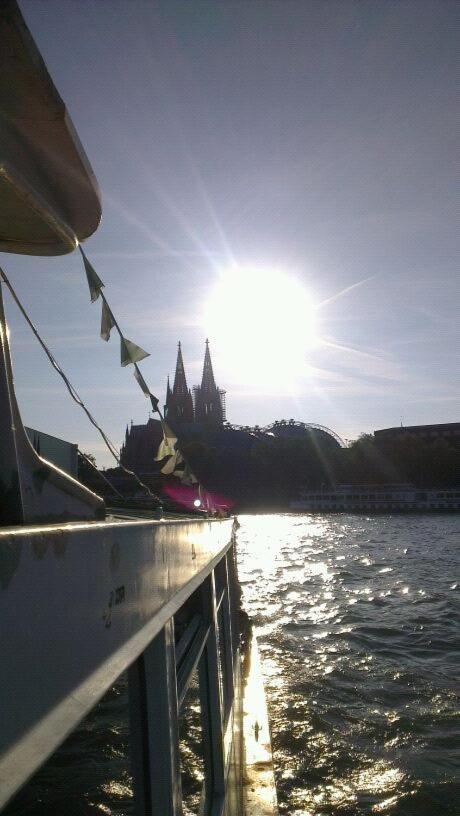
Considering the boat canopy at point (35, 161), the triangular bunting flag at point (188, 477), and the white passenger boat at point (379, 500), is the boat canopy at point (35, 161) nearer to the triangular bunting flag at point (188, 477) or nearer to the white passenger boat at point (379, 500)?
the triangular bunting flag at point (188, 477)

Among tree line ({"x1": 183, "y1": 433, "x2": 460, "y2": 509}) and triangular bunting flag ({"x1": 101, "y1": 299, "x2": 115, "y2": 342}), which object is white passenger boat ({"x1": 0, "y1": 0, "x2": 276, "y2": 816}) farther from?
tree line ({"x1": 183, "y1": 433, "x2": 460, "y2": 509})

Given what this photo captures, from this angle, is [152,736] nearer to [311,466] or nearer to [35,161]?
[35,161]

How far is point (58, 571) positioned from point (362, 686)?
11518 mm

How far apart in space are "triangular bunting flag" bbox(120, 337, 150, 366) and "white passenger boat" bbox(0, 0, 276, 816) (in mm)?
2185

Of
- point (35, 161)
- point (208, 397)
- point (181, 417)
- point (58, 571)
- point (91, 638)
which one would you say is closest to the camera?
point (58, 571)

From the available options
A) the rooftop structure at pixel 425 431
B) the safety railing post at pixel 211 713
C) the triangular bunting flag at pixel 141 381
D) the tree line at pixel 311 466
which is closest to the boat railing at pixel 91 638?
the safety railing post at pixel 211 713

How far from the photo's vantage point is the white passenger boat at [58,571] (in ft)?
2.69

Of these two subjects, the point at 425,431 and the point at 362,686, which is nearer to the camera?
the point at 362,686

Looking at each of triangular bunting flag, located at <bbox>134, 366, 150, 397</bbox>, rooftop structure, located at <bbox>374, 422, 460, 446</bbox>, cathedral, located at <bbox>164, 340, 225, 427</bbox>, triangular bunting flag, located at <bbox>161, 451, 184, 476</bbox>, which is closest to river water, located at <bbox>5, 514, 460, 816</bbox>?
triangular bunting flag, located at <bbox>161, 451, 184, 476</bbox>

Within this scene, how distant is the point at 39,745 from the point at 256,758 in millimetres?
6113

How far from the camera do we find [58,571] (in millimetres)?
950

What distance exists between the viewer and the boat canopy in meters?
1.21

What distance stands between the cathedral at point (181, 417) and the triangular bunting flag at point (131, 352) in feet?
260

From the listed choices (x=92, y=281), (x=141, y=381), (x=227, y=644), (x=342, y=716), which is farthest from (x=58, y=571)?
(x=342, y=716)
